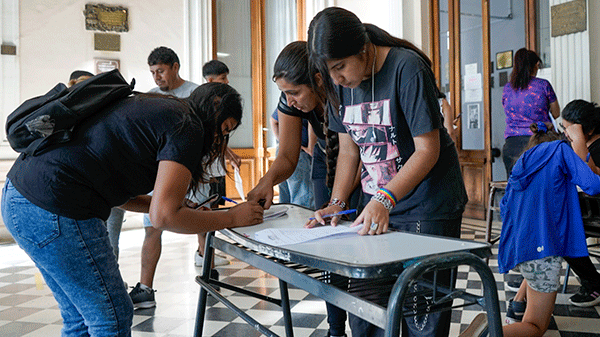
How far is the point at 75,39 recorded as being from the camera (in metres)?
5.84

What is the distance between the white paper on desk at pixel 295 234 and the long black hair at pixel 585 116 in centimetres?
233

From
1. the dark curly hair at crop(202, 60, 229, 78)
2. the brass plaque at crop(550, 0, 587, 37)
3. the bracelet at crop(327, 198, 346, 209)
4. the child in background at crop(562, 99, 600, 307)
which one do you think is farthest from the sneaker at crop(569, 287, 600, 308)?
the dark curly hair at crop(202, 60, 229, 78)

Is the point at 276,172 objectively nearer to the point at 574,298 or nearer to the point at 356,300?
the point at 356,300

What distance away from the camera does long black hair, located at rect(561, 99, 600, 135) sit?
319 cm

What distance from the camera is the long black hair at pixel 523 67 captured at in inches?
180

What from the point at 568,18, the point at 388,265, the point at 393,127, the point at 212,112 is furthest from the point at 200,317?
A: the point at 568,18

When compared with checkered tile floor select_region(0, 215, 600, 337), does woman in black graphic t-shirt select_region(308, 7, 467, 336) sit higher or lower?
higher

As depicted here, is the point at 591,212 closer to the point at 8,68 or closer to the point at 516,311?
the point at 516,311

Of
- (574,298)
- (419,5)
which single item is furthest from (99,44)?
(574,298)

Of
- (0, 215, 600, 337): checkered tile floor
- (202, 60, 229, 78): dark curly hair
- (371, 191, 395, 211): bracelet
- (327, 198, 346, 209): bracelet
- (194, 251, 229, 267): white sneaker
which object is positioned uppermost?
(202, 60, 229, 78): dark curly hair

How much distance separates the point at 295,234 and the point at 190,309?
1853 millimetres

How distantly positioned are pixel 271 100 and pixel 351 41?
18.6 ft

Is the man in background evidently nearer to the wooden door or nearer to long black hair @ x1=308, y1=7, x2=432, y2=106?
long black hair @ x1=308, y1=7, x2=432, y2=106

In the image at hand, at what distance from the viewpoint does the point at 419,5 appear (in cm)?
620
